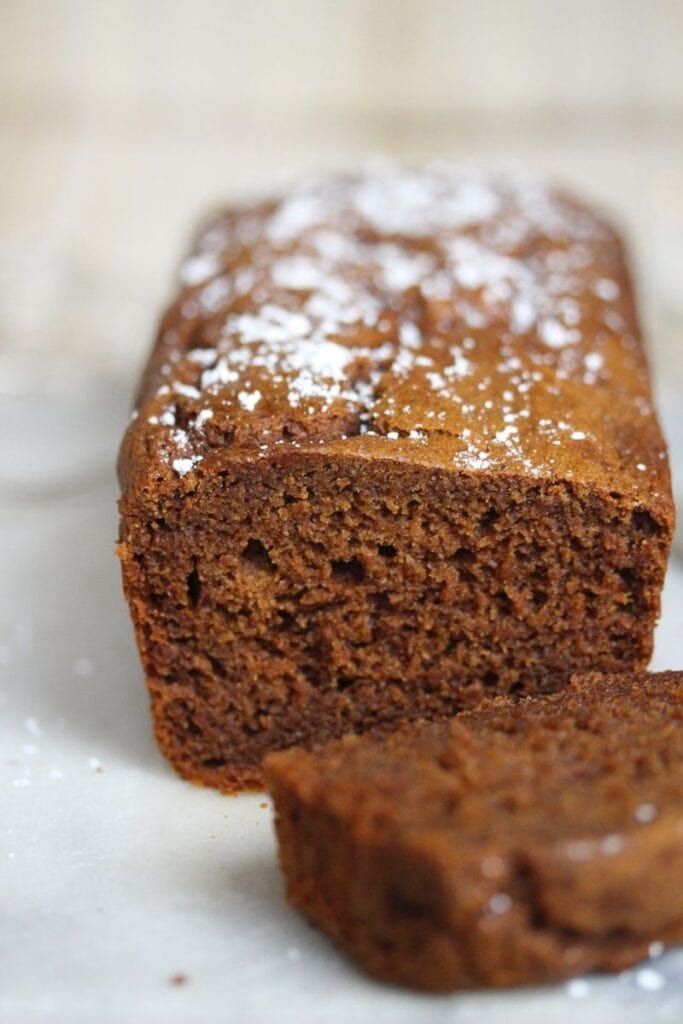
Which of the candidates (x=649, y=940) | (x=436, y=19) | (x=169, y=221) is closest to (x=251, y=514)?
(x=649, y=940)

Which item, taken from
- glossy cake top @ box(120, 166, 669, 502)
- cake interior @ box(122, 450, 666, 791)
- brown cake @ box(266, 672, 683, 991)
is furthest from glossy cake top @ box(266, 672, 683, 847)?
glossy cake top @ box(120, 166, 669, 502)

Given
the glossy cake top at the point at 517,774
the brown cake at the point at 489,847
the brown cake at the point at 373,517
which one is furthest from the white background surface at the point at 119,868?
the glossy cake top at the point at 517,774

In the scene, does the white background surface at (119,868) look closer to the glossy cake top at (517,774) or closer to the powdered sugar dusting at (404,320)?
the glossy cake top at (517,774)

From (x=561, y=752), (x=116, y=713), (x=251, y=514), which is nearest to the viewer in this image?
(x=561, y=752)

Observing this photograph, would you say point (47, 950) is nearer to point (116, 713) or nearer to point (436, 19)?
point (116, 713)

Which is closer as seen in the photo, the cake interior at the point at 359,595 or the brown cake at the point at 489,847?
the brown cake at the point at 489,847

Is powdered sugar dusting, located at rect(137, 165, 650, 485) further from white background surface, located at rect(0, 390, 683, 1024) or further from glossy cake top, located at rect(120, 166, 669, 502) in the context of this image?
white background surface, located at rect(0, 390, 683, 1024)
